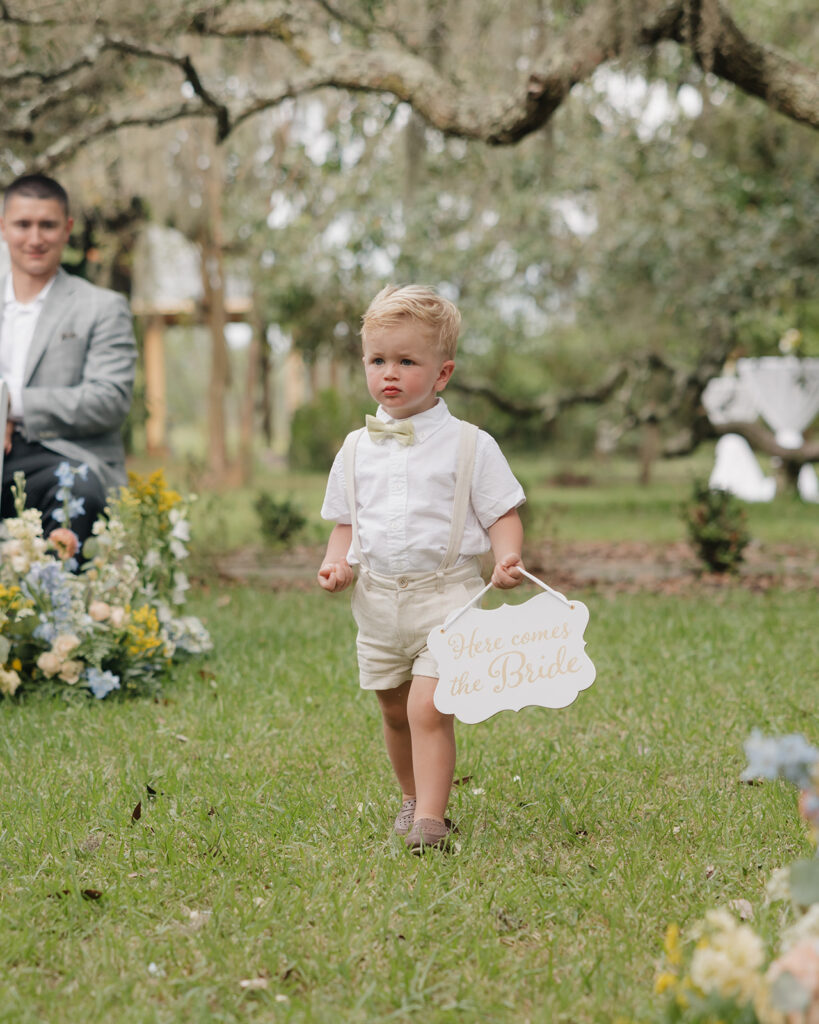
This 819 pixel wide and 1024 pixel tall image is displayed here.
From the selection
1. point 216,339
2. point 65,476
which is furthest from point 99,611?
point 216,339

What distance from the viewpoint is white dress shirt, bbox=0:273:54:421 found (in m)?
4.68

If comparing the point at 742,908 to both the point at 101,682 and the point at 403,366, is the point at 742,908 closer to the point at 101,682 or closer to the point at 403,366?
the point at 403,366

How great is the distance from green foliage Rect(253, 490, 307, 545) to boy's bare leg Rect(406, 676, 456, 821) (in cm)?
655

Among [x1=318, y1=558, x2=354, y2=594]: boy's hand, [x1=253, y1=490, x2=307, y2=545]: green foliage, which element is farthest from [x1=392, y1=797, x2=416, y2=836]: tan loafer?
[x1=253, y1=490, x2=307, y2=545]: green foliage

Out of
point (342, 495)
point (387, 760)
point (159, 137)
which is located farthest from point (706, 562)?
point (159, 137)

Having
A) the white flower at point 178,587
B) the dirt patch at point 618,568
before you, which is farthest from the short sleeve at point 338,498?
the dirt patch at point 618,568

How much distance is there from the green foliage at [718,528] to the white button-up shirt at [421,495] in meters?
5.03

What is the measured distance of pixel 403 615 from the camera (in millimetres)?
2719

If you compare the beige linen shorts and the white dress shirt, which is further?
the white dress shirt

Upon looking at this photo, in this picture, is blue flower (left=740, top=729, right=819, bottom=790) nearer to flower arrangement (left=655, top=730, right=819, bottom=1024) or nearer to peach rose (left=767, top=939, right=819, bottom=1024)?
flower arrangement (left=655, top=730, right=819, bottom=1024)

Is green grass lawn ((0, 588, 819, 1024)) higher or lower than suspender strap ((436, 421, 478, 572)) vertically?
lower

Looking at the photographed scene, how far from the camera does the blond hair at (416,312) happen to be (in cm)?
261

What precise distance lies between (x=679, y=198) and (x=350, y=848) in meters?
9.54

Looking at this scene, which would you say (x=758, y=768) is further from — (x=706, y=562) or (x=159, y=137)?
(x=159, y=137)
